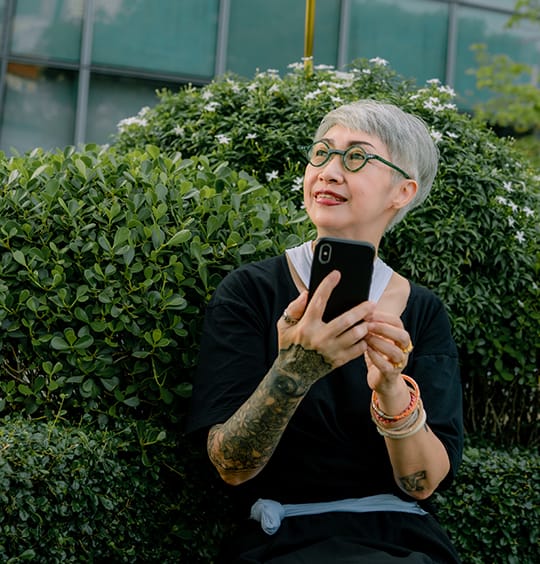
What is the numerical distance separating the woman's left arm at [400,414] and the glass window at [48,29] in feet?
29.1

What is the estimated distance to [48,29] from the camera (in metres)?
10.2

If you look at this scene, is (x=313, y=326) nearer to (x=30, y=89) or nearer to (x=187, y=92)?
(x=187, y=92)

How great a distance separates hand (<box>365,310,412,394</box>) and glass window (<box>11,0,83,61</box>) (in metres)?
8.96

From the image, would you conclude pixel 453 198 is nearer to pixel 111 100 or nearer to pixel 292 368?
pixel 292 368

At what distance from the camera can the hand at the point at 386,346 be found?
214cm

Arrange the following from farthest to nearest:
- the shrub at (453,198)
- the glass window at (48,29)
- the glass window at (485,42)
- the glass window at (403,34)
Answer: the glass window at (485,42), the glass window at (403,34), the glass window at (48,29), the shrub at (453,198)

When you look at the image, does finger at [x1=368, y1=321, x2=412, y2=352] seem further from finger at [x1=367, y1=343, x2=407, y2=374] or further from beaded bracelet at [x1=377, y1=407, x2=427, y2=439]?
beaded bracelet at [x1=377, y1=407, x2=427, y2=439]

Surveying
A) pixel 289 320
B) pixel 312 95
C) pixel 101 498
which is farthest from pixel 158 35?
pixel 289 320

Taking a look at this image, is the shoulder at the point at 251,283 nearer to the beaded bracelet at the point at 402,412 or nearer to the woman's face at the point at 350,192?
the woman's face at the point at 350,192

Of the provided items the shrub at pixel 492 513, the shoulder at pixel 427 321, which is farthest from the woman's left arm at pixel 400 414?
the shrub at pixel 492 513

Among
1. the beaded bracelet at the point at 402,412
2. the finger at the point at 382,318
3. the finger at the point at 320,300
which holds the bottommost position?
the beaded bracelet at the point at 402,412

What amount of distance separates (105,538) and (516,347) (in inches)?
84.8

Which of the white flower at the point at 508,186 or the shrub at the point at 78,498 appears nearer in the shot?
the shrub at the point at 78,498

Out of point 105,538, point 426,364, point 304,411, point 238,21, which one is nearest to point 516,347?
point 426,364
